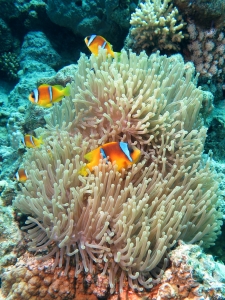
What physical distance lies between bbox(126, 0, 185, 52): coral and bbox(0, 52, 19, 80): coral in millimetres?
4619

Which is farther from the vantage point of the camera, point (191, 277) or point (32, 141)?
point (32, 141)

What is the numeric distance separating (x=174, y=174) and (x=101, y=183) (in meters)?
0.78

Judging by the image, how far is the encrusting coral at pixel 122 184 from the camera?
2.14m

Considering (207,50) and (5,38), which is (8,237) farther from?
(5,38)

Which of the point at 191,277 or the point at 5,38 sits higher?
the point at 5,38

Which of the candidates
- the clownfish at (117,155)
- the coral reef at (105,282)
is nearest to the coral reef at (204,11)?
the clownfish at (117,155)

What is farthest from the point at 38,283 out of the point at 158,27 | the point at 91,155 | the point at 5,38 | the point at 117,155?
the point at 5,38

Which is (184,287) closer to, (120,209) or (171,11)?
(120,209)

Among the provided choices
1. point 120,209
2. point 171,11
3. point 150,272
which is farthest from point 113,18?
point 150,272

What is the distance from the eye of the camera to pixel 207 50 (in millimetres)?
4277

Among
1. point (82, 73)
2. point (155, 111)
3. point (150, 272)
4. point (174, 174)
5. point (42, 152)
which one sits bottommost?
point (150, 272)

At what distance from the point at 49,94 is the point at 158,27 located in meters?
2.29

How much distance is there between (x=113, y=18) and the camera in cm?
647

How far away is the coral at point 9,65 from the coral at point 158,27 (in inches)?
182
